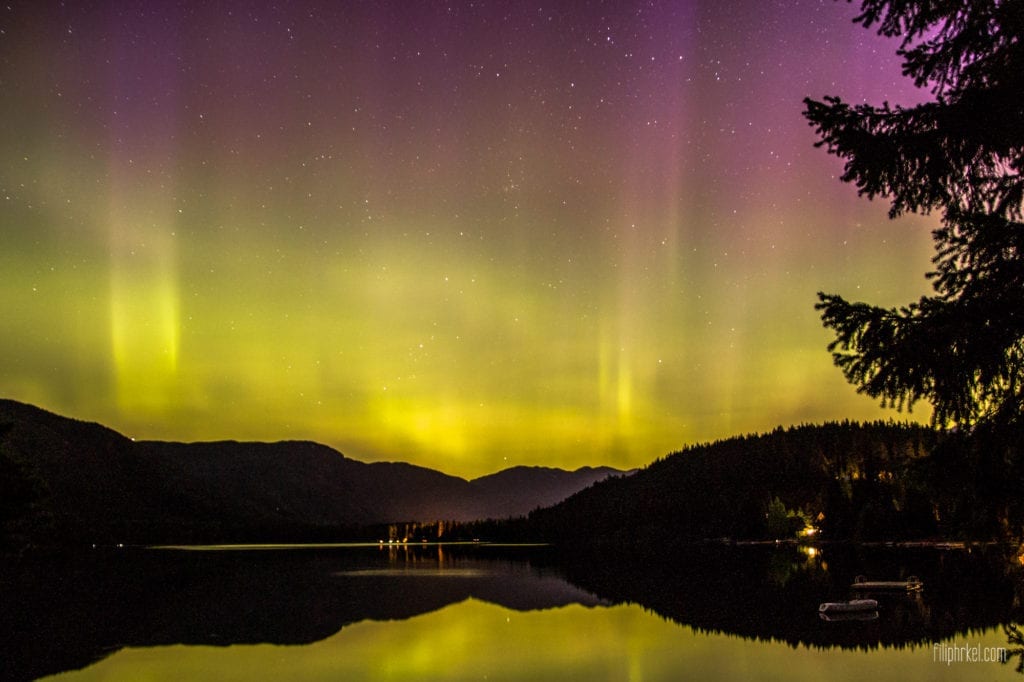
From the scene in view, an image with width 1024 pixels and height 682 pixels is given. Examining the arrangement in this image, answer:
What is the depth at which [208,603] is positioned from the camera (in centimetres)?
5431

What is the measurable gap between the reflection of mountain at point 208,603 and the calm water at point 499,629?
17cm

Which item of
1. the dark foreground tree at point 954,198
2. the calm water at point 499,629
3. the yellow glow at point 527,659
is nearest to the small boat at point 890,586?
the calm water at point 499,629

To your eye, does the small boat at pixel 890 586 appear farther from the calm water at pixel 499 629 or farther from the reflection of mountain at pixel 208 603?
the reflection of mountain at pixel 208 603

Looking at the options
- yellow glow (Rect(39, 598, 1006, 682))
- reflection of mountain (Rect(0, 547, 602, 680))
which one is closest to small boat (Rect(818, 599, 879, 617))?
yellow glow (Rect(39, 598, 1006, 682))

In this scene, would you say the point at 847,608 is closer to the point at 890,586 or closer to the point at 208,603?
the point at 890,586

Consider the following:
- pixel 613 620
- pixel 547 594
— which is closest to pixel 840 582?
pixel 547 594

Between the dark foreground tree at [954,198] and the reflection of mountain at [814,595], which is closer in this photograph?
the dark foreground tree at [954,198]

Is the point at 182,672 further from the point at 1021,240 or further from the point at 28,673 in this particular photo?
the point at 1021,240

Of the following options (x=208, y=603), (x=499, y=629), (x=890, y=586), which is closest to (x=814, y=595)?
(x=890, y=586)

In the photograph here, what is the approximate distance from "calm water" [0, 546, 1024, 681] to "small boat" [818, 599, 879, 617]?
5.04ft

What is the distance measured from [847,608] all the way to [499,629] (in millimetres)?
19600

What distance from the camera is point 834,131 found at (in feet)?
40.9

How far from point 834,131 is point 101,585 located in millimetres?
72762

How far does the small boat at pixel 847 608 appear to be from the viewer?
46469 millimetres
